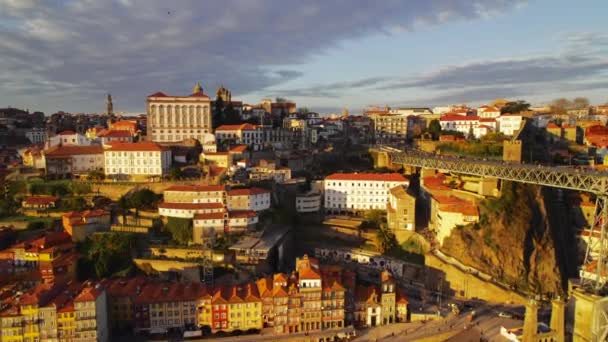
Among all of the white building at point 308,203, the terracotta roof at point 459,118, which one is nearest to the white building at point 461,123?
the terracotta roof at point 459,118

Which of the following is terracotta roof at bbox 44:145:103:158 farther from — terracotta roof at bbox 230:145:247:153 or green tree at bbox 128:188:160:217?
terracotta roof at bbox 230:145:247:153

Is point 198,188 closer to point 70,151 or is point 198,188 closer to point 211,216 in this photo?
point 211,216

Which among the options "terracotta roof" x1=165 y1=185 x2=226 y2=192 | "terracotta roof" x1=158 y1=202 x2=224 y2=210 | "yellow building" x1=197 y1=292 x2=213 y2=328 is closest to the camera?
"yellow building" x1=197 y1=292 x2=213 y2=328

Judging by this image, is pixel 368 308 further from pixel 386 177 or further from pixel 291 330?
pixel 386 177

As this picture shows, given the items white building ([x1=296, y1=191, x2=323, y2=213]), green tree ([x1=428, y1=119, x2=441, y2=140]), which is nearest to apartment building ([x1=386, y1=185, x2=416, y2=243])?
white building ([x1=296, y1=191, x2=323, y2=213])

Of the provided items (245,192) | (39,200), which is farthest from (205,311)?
(39,200)

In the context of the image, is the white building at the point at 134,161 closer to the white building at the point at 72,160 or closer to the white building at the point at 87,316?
the white building at the point at 72,160
